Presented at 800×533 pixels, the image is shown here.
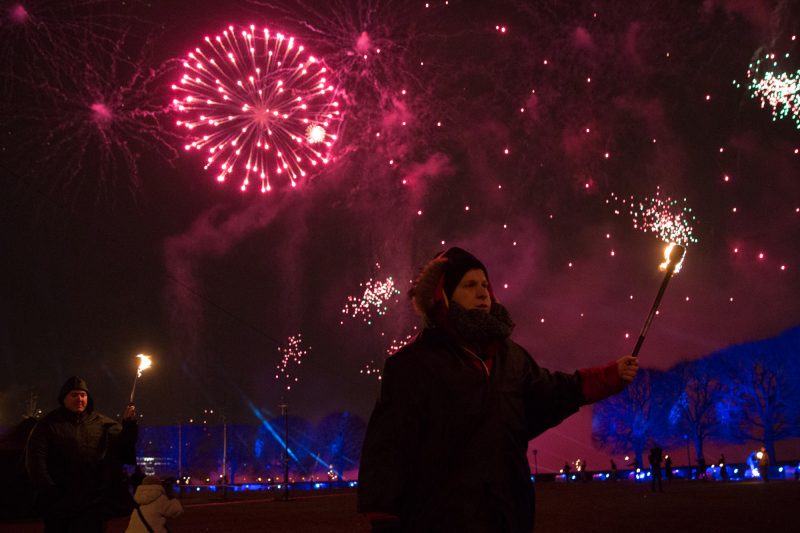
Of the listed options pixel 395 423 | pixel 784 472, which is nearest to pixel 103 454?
pixel 395 423

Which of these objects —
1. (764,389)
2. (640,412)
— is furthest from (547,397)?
(640,412)

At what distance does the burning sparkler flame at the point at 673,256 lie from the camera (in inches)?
187

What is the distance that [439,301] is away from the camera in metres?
4.48

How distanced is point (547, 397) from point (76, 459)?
5.06 metres

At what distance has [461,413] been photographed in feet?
13.0

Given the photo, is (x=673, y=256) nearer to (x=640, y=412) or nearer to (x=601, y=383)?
(x=601, y=383)

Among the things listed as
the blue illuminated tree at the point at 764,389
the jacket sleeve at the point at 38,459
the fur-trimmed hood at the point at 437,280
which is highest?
the blue illuminated tree at the point at 764,389

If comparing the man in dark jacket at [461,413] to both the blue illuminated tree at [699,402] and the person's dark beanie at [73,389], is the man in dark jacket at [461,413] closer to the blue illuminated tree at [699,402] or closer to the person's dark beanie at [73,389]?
the person's dark beanie at [73,389]

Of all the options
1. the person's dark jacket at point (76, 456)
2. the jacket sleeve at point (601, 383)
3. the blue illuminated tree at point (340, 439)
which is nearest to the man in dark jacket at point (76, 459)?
the person's dark jacket at point (76, 456)

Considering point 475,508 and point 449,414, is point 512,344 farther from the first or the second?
point 475,508

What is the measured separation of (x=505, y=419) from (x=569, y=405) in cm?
53

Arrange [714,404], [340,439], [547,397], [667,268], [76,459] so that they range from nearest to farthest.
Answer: [547,397] < [667,268] < [76,459] < [714,404] < [340,439]

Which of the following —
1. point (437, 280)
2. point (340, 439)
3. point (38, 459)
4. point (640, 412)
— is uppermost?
point (340, 439)

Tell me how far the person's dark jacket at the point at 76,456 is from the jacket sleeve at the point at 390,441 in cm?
429
